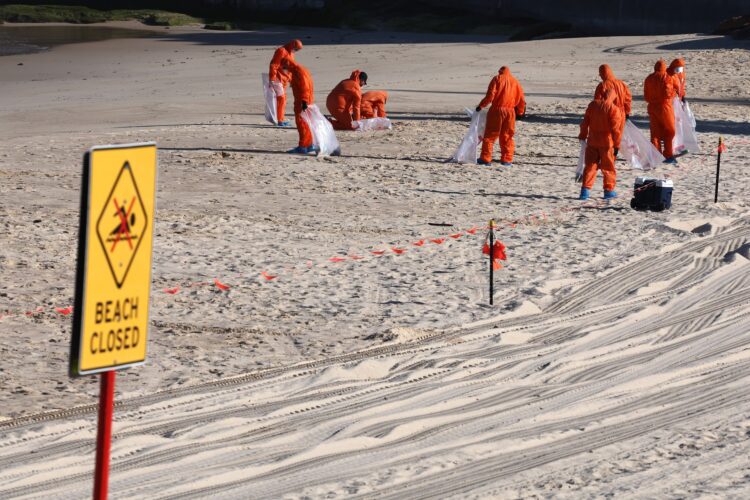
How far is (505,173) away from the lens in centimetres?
1789

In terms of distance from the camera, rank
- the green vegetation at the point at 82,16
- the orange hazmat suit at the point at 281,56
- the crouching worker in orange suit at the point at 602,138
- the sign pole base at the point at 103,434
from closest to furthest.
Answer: the sign pole base at the point at 103,434
the crouching worker in orange suit at the point at 602,138
the orange hazmat suit at the point at 281,56
the green vegetation at the point at 82,16

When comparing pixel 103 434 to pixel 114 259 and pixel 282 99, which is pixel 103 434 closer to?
pixel 114 259

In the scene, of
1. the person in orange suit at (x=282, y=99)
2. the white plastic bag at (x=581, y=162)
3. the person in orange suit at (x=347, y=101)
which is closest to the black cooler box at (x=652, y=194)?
the white plastic bag at (x=581, y=162)

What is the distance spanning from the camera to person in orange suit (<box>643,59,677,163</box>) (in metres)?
18.1

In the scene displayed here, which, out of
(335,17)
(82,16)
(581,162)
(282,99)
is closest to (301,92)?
(282,99)

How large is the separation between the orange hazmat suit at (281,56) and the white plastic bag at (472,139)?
2912 millimetres

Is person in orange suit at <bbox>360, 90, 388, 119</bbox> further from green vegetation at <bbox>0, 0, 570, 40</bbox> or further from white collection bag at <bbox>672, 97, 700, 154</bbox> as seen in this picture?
green vegetation at <bbox>0, 0, 570, 40</bbox>

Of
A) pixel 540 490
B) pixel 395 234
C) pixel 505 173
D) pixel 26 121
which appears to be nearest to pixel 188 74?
pixel 26 121

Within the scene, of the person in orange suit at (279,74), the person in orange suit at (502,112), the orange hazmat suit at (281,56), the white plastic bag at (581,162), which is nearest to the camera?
the white plastic bag at (581,162)

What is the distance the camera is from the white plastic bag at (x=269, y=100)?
851 inches

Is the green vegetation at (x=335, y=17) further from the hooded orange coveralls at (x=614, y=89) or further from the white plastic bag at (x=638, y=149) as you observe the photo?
the hooded orange coveralls at (x=614, y=89)

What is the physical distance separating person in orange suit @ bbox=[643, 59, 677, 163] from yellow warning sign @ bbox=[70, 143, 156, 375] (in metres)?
14.2

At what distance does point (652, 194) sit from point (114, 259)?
11.1m

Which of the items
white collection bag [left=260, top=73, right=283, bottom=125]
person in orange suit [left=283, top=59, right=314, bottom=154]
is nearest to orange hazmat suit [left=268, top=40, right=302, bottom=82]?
white collection bag [left=260, top=73, right=283, bottom=125]
